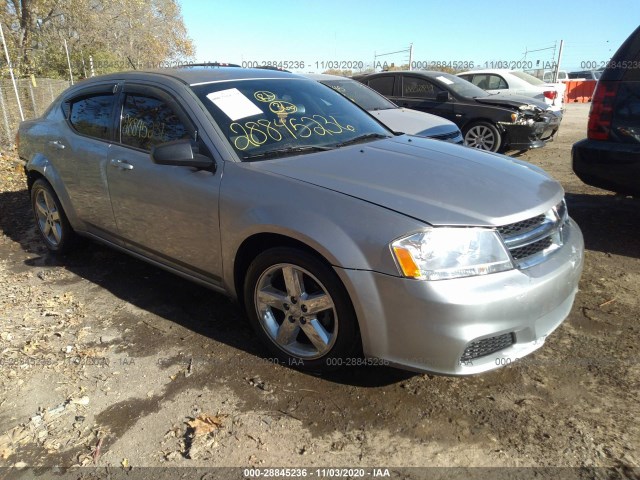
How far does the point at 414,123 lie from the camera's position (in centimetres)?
646

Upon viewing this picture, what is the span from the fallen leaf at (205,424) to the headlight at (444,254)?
46.6 inches

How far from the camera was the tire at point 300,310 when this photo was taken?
2.47 metres

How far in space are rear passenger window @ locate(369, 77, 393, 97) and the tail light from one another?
543cm

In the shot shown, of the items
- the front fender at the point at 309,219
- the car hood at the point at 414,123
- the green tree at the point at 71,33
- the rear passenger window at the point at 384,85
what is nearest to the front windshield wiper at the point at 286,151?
the front fender at the point at 309,219

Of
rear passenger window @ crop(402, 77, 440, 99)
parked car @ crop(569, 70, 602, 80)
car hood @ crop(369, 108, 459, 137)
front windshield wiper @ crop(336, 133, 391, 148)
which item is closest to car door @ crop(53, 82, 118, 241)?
front windshield wiper @ crop(336, 133, 391, 148)

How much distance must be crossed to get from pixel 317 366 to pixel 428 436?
0.70 meters

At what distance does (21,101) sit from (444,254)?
10951 millimetres

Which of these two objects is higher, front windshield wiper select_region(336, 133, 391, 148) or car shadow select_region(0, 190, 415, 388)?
front windshield wiper select_region(336, 133, 391, 148)

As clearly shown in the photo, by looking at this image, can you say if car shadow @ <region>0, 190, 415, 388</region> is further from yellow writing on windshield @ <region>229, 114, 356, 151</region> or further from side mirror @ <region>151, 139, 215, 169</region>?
yellow writing on windshield @ <region>229, 114, 356, 151</region>

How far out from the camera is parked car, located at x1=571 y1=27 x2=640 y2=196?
4.12 m

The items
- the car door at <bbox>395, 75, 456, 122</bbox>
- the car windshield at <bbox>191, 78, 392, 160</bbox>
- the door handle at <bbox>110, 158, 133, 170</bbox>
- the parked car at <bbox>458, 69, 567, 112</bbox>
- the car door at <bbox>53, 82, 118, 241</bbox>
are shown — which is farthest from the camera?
the parked car at <bbox>458, 69, 567, 112</bbox>

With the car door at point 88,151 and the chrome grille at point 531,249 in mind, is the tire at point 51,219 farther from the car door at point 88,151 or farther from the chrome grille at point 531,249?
the chrome grille at point 531,249

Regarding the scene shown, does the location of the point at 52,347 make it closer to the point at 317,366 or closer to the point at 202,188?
the point at 202,188

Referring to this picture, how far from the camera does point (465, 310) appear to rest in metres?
2.15
